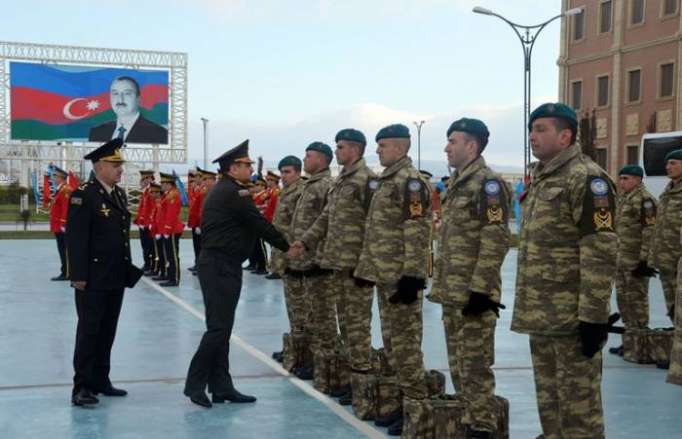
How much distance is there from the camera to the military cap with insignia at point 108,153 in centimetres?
643

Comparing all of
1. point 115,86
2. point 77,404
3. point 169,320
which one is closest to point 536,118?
point 77,404

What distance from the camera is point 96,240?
6.30 meters

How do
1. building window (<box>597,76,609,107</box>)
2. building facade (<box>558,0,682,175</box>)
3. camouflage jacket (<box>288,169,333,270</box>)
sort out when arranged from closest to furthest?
camouflage jacket (<box>288,169,333,270</box>)
building facade (<box>558,0,682,175</box>)
building window (<box>597,76,609,107</box>)

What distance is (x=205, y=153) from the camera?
3105 inches

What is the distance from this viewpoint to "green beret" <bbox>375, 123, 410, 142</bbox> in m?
5.65

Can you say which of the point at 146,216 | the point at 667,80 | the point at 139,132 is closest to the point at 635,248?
the point at 146,216

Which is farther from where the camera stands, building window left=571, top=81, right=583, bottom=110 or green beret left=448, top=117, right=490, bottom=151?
building window left=571, top=81, right=583, bottom=110

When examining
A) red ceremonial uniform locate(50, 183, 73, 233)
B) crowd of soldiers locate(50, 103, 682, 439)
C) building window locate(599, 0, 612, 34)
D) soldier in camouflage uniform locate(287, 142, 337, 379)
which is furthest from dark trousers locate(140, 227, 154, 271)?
building window locate(599, 0, 612, 34)

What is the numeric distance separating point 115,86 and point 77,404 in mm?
36352

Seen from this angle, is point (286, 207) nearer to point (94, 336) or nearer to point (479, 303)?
point (94, 336)

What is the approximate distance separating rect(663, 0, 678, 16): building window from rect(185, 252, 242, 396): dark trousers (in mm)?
36182

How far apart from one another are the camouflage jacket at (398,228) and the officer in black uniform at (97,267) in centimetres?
197

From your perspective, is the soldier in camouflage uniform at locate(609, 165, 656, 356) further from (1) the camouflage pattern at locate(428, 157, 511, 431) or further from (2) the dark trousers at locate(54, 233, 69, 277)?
(2) the dark trousers at locate(54, 233, 69, 277)

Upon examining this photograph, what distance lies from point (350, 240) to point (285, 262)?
134 cm
